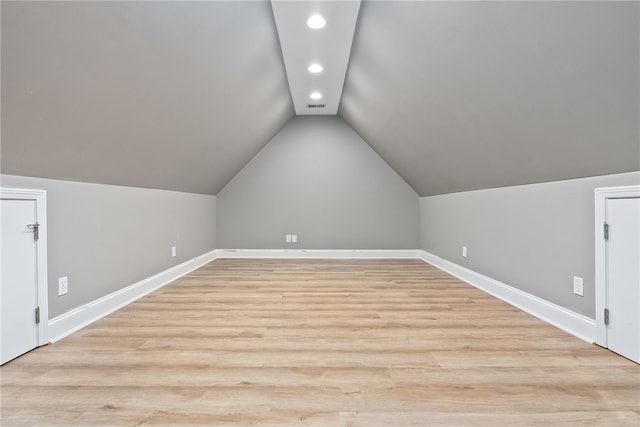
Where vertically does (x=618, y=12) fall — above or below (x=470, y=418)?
above

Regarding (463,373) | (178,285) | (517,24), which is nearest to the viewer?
(517,24)

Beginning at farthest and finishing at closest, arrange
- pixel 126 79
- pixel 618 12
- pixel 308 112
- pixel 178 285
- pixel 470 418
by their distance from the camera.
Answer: pixel 308 112, pixel 178 285, pixel 126 79, pixel 470 418, pixel 618 12

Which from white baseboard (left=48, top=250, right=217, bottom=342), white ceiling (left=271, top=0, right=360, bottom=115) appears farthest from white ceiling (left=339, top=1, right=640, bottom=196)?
white baseboard (left=48, top=250, right=217, bottom=342)

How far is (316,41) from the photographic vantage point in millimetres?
2863

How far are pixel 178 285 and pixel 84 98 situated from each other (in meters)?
2.44

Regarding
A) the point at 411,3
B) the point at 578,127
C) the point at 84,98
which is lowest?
the point at 578,127

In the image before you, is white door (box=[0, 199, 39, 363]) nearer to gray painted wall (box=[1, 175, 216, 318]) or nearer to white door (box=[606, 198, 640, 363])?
gray painted wall (box=[1, 175, 216, 318])

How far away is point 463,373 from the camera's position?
5.69 ft

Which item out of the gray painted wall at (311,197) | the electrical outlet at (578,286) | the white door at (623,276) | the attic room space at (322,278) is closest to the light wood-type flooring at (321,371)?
the attic room space at (322,278)

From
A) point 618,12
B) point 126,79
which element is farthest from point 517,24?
point 126,79

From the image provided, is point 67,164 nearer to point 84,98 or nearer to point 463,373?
point 84,98

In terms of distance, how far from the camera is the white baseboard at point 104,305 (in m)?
2.17

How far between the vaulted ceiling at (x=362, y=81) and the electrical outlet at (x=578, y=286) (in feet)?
2.49

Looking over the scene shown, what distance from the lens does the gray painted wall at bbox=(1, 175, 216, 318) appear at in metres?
2.18
